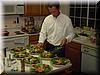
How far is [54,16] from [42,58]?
1.66ft

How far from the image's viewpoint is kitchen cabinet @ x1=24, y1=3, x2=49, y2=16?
70.5 inches

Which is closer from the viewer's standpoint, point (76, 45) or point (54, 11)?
point (54, 11)

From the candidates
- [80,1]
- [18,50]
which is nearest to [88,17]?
[80,1]

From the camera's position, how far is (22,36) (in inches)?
66.5

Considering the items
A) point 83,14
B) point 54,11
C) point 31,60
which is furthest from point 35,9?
point 31,60

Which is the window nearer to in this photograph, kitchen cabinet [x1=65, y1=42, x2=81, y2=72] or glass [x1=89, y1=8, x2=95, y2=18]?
glass [x1=89, y1=8, x2=95, y2=18]

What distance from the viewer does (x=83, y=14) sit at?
5.96ft

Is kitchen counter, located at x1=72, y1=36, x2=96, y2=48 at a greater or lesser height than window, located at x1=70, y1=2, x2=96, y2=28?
→ lesser

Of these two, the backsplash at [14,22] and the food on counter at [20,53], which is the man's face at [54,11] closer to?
the food on counter at [20,53]

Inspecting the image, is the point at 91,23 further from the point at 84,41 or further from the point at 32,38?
the point at 32,38

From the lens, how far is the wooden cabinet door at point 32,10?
1.79 m

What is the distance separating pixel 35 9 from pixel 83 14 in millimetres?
521

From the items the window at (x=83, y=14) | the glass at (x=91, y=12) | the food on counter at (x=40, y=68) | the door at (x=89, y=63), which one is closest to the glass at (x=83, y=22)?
the window at (x=83, y=14)

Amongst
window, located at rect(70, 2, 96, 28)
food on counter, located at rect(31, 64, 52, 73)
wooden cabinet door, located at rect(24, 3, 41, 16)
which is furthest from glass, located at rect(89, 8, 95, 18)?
food on counter, located at rect(31, 64, 52, 73)
